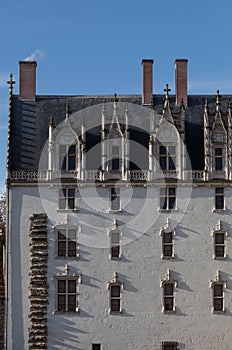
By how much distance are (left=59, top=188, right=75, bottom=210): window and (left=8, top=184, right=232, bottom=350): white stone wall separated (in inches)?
14.9

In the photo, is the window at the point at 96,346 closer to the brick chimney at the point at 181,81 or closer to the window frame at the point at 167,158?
the window frame at the point at 167,158

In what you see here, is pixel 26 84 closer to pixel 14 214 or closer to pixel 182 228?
pixel 14 214

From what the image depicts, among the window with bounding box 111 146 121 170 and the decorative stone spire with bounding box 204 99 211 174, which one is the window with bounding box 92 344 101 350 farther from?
the decorative stone spire with bounding box 204 99 211 174

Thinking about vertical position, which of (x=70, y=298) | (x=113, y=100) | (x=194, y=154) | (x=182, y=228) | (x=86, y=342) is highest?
(x=113, y=100)

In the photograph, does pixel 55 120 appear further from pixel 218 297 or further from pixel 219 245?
pixel 218 297

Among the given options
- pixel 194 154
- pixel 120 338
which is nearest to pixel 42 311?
pixel 120 338

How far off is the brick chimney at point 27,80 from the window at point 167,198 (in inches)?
372

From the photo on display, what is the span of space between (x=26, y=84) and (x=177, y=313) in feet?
50.7

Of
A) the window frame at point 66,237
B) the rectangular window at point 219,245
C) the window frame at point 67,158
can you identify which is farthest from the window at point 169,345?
the window frame at point 67,158

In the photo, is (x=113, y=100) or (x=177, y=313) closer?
(x=177, y=313)

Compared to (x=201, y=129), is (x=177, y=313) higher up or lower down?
lower down

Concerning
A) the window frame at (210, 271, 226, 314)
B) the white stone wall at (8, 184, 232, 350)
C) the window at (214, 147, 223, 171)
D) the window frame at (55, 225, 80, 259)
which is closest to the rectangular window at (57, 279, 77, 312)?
the white stone wall at (8, 184, 232, 350)

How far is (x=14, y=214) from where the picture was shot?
38.3 metres

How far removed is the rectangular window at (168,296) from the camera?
124 ft
